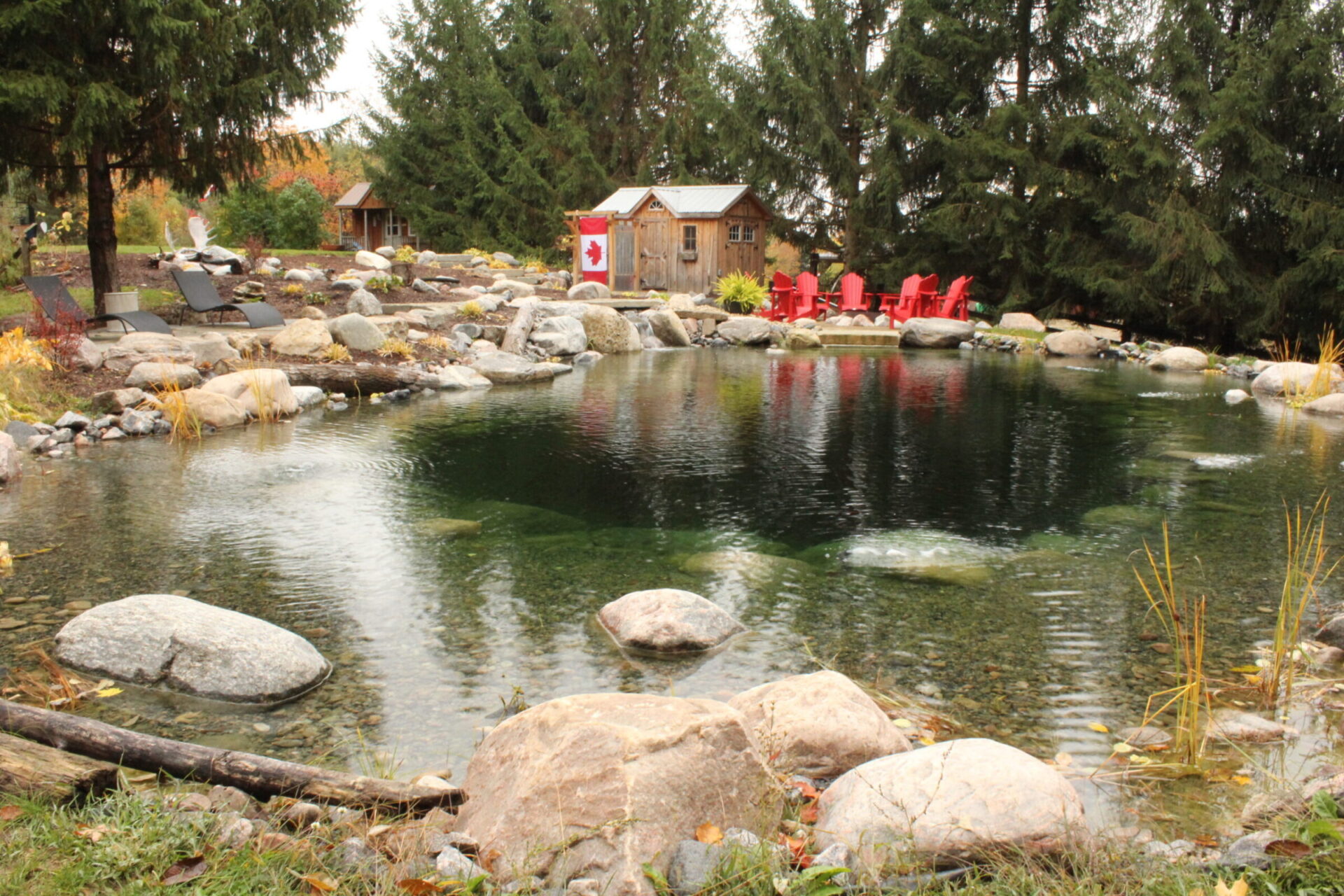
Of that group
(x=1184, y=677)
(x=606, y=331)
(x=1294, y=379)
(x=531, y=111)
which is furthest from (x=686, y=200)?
(x=1184, y=677)

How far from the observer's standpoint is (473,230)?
3328cm

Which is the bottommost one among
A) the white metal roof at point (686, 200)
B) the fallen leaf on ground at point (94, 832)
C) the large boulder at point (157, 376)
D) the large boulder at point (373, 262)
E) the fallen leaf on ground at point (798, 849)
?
the fallen leaf on ground at point (798, 849)

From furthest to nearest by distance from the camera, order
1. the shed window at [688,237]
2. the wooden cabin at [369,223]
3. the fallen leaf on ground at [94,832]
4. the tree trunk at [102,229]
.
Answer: the wooden cabin at [369,223] < the shed window at [688,237] < the tree trunk at [102,229] < the fallen leaf on ground at [94,832]

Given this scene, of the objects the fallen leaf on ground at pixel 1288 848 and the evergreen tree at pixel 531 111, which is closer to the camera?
the fallen leaf on ground at pixel 1288 848

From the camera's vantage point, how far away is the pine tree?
11.6 meters

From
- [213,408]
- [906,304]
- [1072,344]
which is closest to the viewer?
[213,408]

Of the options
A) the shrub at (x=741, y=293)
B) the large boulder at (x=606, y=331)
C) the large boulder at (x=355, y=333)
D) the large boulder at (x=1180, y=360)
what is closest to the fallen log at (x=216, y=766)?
the large boulder at (x=355, y=333)

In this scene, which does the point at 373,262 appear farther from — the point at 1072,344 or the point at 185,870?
the point at 185,870

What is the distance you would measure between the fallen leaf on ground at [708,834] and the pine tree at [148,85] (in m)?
12.0

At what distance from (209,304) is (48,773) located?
12681mm

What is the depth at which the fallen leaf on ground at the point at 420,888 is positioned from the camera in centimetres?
238

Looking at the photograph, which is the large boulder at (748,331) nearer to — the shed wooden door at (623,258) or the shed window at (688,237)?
the shed window at (688,237)

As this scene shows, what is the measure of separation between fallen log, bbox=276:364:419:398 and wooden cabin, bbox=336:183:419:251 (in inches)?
1079

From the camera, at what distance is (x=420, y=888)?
238 cm
